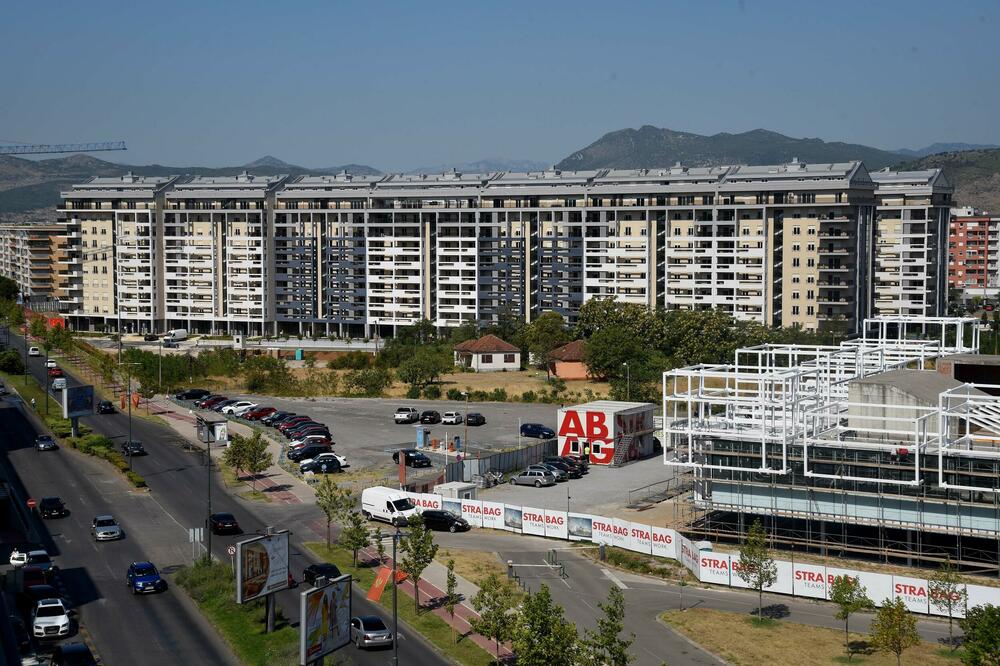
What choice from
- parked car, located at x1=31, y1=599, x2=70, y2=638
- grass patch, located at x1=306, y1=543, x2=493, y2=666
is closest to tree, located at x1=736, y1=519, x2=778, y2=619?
grass patch, located at x1=306, y1=543, x2=493, y2=666

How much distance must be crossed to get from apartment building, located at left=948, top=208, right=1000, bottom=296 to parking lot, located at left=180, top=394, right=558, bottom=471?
98.2 meters

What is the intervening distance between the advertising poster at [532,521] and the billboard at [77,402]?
26749mm

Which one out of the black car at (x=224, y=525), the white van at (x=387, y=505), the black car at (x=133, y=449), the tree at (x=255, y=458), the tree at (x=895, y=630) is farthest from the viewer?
the black car at (x=133, y=449)

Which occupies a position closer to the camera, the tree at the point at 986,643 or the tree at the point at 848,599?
the tree at the point at 986,643

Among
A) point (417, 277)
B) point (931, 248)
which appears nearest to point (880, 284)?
point (931, 248)

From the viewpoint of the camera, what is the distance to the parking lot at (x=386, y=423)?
56.1 metres

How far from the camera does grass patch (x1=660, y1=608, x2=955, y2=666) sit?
94.1 ft

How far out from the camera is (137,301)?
115 metres

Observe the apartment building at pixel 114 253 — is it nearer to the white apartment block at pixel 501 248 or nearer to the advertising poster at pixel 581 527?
the white apartment block at pixel 501 248

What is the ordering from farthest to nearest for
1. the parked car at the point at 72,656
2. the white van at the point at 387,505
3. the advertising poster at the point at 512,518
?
the white van at the point at 387,505 < the advertising poster at the point at 512,518 < the parked car at the point at 72,656

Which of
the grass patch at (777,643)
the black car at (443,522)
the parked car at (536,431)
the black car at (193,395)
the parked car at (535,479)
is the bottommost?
the grass patch at (777,643)

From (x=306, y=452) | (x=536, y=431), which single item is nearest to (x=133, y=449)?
(x=306, y=452)

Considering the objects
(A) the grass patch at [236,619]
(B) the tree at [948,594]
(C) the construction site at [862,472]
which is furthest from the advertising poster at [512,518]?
(B) the tree at [948,594]

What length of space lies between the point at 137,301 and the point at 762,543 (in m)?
92.2
